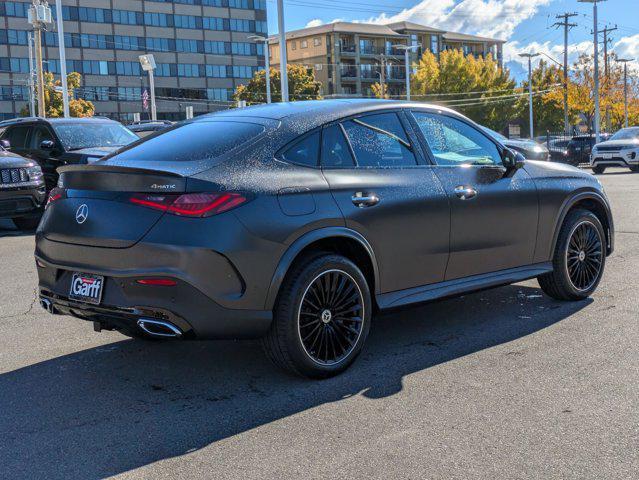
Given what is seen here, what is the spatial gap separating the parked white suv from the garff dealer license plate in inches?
975

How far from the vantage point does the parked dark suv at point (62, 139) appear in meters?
12.9

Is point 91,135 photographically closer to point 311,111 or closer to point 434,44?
point 311,111

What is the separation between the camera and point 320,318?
442 centimetres

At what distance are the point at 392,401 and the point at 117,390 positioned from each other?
1.58 metres

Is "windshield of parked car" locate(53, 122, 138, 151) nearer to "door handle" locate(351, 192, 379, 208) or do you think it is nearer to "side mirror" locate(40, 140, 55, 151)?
"side mirror" locate(40, 140, 55, 151)

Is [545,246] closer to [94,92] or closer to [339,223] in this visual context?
[339,223]

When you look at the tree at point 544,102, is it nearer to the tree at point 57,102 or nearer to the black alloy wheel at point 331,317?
the tree at point 57,102

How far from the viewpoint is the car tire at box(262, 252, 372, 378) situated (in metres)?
4.25

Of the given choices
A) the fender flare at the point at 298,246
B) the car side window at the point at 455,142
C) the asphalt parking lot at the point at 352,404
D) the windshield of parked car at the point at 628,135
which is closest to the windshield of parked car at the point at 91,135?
the asphalt parking lot at the point at 352,404

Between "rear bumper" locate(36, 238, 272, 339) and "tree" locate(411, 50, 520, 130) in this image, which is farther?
"tree" locate(411, 50, 520, 130)

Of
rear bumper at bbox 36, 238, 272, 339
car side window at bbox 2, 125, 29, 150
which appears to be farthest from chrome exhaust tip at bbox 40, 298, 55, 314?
car side window at bbox 2, 125, 29, 150

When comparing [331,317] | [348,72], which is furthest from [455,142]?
[348,72]

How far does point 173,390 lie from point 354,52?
327 feet

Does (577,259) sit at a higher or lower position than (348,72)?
lower
